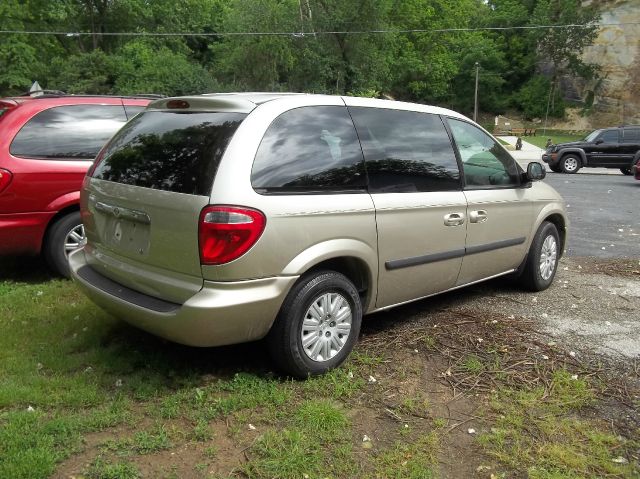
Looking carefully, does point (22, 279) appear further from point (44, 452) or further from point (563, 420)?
point (563, 420)

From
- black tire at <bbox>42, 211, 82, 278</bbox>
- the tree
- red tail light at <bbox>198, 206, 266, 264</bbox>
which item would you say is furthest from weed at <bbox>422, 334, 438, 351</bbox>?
the tree

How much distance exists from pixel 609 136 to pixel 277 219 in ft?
67.4

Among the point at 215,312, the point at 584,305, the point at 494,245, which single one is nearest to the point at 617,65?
the point at 584,305

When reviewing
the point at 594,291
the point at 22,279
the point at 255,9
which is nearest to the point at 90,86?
Answer: the point at 255,9

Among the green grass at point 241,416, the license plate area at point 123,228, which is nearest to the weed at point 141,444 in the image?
the green grass at point 241,416

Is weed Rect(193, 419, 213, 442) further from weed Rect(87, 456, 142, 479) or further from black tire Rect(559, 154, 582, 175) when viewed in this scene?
black tire Rect(559, 154, 582, 175)

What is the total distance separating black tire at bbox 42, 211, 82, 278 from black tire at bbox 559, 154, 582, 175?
18856 millimetres

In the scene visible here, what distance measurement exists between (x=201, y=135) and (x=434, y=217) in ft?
5.75

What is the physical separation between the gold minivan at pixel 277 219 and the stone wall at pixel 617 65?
56.9m

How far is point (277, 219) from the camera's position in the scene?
3172 millimetres

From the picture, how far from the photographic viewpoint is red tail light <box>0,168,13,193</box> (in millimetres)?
5000

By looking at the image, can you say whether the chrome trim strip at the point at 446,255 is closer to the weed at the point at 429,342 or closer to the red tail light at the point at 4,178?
the weed at the point at 429,342

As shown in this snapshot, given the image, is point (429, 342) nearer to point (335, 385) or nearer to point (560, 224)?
point (335, 385)

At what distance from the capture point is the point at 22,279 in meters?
5.68
